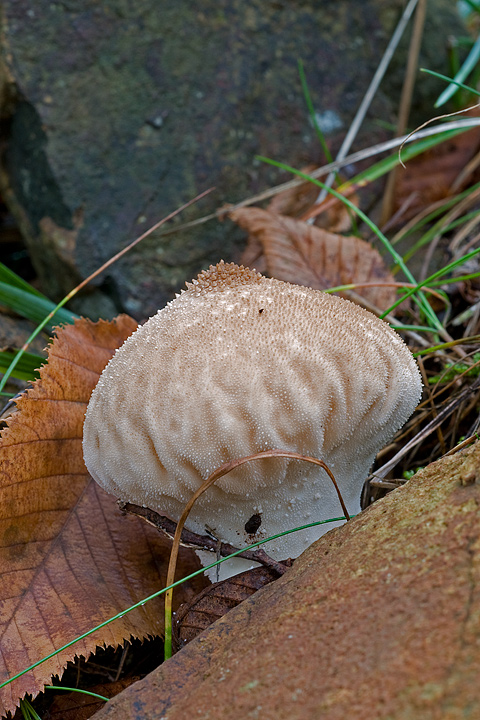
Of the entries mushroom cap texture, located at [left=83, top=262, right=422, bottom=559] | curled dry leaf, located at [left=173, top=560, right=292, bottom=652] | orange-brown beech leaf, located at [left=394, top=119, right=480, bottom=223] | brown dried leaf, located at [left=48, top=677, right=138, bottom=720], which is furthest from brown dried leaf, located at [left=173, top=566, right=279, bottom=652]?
orange-brown beech leaf, located at [left=394, top=119, right=480, bottom=223]

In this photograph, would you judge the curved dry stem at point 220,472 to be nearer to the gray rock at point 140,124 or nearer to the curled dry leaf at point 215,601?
the curled dry leaf at point 215,601

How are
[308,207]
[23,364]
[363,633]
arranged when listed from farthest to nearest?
1. [308,207]
2. [23,364]
3. [363,633]

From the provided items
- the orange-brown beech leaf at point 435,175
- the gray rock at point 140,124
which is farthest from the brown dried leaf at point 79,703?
the orange-brown beech leaf at point 435,175

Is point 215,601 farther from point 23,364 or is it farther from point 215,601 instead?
point 23,364

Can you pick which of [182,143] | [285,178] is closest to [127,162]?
[182,143]

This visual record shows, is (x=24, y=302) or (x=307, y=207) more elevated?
(x=24, y=302)

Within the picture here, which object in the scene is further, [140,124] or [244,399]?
[140,124]

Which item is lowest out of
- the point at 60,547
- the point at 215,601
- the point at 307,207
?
the point at 307,207

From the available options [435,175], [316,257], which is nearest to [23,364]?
[316,257]
